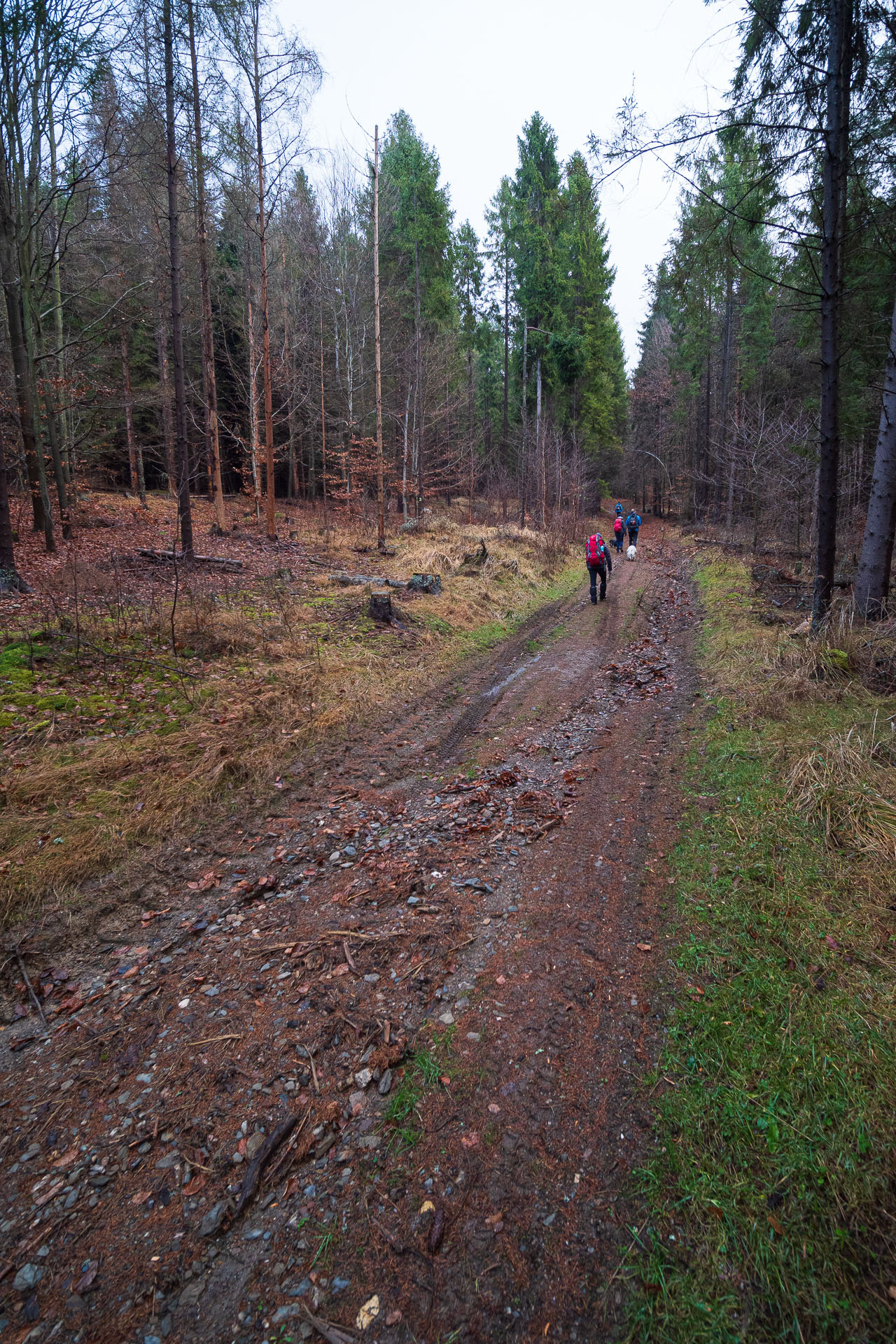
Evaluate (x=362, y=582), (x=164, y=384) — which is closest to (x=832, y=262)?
(x=362, y=582)

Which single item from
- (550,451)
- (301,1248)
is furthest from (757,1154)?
(550,451)

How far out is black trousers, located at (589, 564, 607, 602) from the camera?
13484 millimetres

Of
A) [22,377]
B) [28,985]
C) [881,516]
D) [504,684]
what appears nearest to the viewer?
[28,985]

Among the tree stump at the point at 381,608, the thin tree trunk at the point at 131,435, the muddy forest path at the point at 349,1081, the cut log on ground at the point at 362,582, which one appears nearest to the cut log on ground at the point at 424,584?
the cut log on ground at the point at 362,582

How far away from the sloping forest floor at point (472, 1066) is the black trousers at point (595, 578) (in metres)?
8.54

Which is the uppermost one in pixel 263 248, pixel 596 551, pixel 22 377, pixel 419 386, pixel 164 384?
pixel 263 248

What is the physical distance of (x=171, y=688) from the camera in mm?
6637

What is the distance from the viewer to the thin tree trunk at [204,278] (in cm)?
1306

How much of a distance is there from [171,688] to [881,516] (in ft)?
31.7

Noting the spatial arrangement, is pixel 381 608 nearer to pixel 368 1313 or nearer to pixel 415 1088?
pixel 415 1088

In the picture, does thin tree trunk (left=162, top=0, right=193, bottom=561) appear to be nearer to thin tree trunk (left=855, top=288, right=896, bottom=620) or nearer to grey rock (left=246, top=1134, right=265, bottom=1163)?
grey rock (left=246, top=1134, right=265, bottom=1163)

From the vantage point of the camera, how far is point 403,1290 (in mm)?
1924

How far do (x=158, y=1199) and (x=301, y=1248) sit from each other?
2.10 feet

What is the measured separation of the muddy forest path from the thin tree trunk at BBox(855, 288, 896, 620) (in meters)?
5.27
